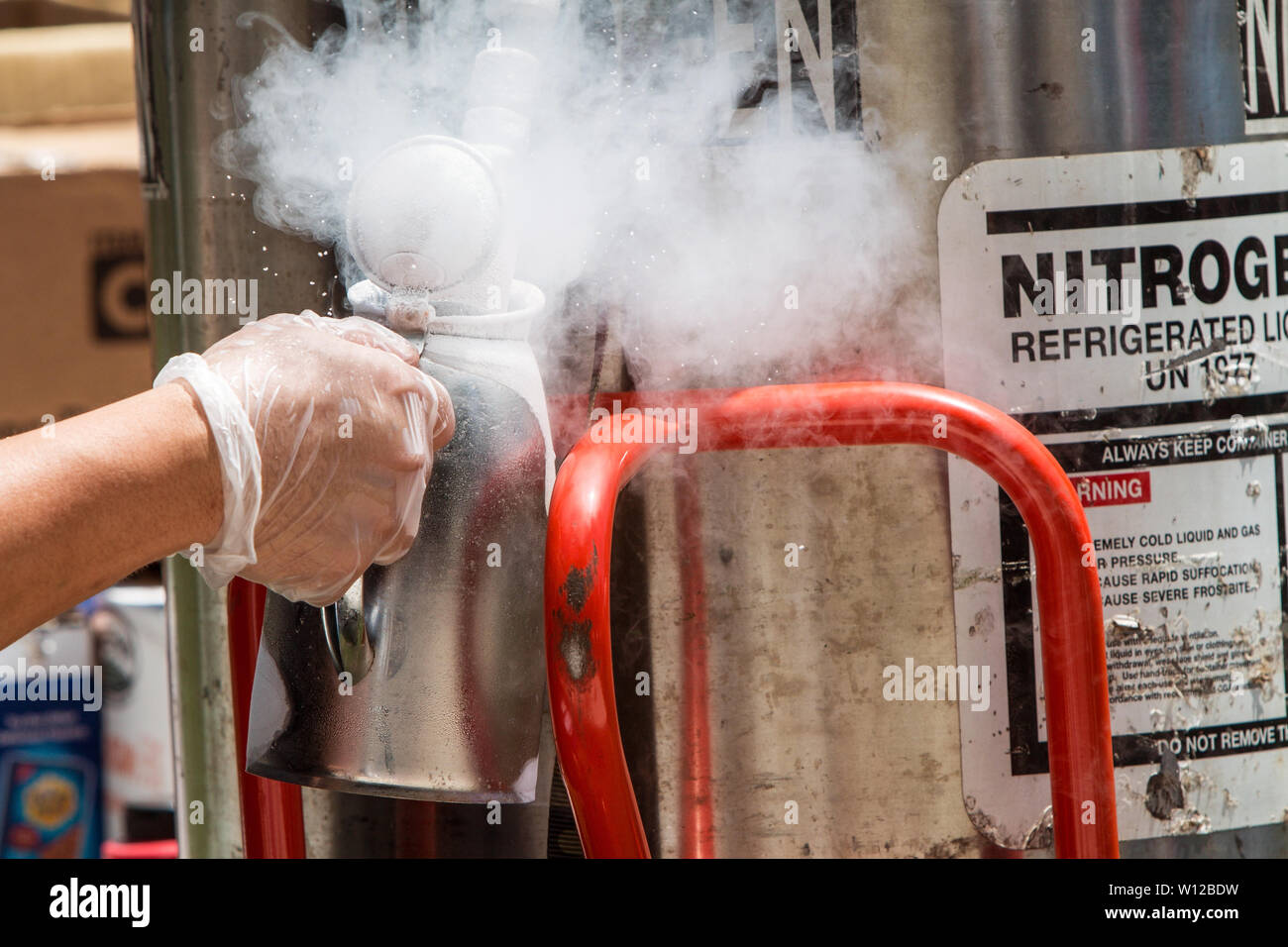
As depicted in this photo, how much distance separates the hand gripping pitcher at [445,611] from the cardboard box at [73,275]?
132 centimetres

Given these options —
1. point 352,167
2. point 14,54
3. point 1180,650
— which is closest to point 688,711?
point 1180,650

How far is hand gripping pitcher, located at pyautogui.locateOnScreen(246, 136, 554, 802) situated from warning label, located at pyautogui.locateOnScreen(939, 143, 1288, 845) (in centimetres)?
33

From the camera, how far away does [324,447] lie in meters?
0.64

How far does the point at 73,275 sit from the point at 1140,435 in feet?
5.85

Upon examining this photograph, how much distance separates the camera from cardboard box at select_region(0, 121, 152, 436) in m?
1.77

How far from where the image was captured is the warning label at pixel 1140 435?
73cm

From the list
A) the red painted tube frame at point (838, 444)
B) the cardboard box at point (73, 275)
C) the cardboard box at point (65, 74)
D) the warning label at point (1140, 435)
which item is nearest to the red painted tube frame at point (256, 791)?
the red painted tube frame at point (838, 444)

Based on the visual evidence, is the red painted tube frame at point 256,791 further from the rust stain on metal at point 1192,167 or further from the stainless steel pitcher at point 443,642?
the rust stain on metal at point 1192,167

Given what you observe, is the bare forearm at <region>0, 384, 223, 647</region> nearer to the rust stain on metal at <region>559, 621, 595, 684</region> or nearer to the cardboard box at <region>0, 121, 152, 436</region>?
the rust stain on metal at <region>559, 621, 595, 684</region>

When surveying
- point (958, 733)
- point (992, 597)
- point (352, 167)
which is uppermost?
point (352, 167)

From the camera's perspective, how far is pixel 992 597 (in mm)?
748

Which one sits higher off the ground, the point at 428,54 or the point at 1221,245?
the point at 428,54
